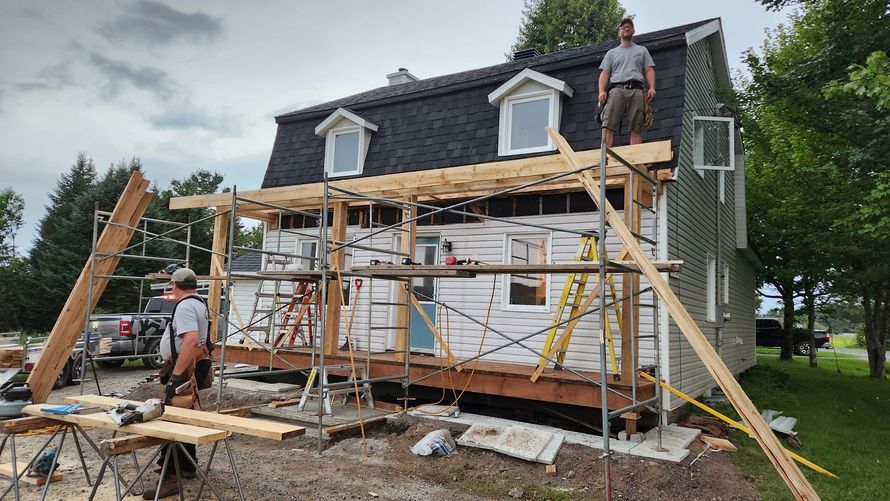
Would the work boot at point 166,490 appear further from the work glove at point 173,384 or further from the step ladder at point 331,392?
the step ladder at point 331,392

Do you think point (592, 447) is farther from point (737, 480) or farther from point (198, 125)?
point (198, 125)

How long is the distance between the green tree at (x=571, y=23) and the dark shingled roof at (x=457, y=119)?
14741 mm

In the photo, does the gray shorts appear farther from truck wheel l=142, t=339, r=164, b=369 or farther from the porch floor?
truck wheel l=142, t=339, r=164, b=369

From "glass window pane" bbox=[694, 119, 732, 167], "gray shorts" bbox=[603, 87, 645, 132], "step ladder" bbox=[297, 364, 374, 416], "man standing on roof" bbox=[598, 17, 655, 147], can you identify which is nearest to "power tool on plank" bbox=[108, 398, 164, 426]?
"step ladder" bbox=[297, 364, 374, 416]

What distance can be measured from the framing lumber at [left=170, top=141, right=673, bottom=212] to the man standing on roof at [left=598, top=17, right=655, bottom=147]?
760 mm

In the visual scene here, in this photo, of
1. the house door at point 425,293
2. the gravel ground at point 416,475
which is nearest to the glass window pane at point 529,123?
the house door at point 425,293

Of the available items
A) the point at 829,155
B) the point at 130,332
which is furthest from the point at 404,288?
the point at 829,155

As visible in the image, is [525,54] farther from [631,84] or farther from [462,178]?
[462,178]

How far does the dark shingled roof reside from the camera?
8.59 m

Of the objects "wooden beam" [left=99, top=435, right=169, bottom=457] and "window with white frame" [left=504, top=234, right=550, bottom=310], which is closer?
"wooden beam" [left=99, top=435, right=169, bottom=457]

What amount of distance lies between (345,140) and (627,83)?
646 cm

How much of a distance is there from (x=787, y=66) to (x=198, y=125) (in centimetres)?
1984

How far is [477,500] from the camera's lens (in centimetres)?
497

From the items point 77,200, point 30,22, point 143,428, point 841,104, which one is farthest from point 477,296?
point 77,200
